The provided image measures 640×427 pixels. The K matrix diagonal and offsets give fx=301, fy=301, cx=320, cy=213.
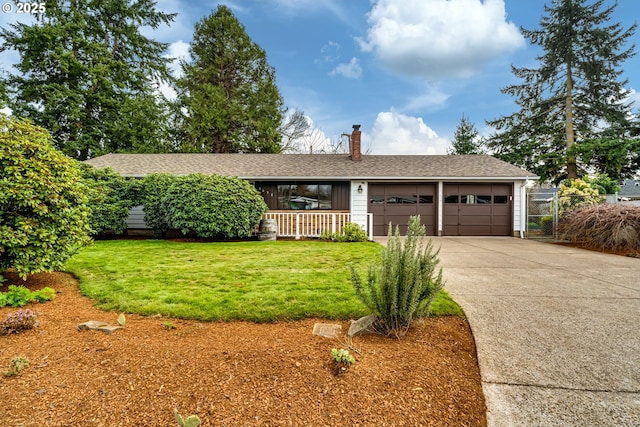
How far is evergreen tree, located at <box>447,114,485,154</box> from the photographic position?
24188 millimetres

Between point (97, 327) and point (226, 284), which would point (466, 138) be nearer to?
point (226, 284)

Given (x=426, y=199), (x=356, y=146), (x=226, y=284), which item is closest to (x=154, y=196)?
(x=226, y=284)

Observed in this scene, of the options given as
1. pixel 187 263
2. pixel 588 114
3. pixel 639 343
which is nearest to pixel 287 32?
pixel 187 263

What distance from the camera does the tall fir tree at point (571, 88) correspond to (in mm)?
17500

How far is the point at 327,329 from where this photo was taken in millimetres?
2676

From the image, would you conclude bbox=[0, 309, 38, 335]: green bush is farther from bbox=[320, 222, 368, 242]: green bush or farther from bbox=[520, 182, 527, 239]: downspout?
bbox=[520, 182, 527, 239]: downspout

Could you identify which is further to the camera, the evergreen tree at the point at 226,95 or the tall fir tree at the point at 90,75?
the evergreen tree at the point at 226,95

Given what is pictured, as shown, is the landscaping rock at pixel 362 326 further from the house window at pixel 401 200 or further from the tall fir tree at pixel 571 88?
Answer: the tall fir tree at pixel 571 88

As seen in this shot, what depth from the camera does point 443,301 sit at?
11.5 ft

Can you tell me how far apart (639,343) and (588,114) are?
21938mm

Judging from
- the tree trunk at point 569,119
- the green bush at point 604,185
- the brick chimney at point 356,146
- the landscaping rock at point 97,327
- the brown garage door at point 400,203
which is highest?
the tree trunk at point 569,119

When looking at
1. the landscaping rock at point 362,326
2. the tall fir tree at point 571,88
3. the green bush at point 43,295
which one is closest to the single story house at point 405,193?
the tall fir tree at point 571,88

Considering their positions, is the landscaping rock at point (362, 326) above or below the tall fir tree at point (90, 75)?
below

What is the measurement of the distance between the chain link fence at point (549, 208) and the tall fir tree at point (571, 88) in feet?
21.0
